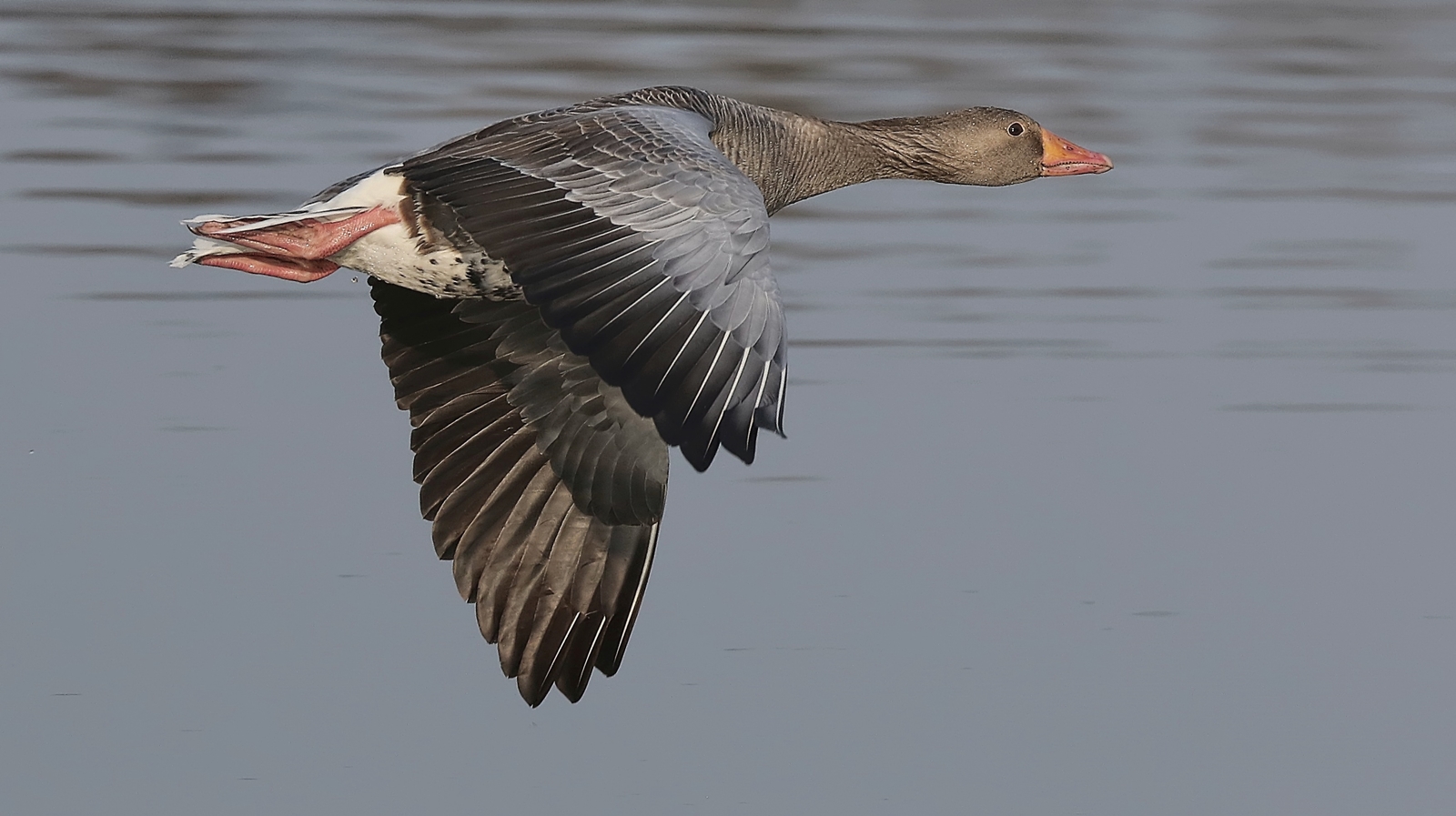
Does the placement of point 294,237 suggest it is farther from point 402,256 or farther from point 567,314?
point 567,314

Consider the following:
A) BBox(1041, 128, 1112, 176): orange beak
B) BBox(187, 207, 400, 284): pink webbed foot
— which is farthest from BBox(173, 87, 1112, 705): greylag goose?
BBox(1041, 128, 1112, 176): orange beak

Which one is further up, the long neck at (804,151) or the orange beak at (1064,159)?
the long neck at (804,151)

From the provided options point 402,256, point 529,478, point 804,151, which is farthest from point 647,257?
point 804,151

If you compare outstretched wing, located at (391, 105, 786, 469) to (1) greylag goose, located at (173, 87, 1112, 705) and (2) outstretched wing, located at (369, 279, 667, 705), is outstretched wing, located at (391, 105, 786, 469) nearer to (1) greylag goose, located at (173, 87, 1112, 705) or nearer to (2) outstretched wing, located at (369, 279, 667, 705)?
(1) greylag goose, located at (173, 87, 1112, 705)

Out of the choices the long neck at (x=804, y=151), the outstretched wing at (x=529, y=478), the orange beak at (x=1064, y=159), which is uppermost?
the long neck at (x=804, y=151)

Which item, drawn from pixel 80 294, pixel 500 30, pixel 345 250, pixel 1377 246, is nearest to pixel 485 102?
pixel 500 30

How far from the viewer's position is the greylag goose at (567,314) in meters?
5.30

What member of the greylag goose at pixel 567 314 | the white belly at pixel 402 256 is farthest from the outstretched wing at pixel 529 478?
the white belly at pixel 402 256

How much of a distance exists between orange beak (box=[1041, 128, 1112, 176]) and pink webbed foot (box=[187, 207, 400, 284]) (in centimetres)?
288

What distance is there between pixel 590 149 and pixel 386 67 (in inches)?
353

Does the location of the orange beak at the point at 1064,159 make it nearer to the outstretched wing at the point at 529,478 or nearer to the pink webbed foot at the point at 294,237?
the outstretched wing at the point at 529,478

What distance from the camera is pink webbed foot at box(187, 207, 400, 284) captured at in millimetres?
6410

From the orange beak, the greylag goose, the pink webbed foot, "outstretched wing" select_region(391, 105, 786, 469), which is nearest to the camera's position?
"outstretched wing" select_region(391, 105, 786, 469)

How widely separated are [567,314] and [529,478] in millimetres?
1607
